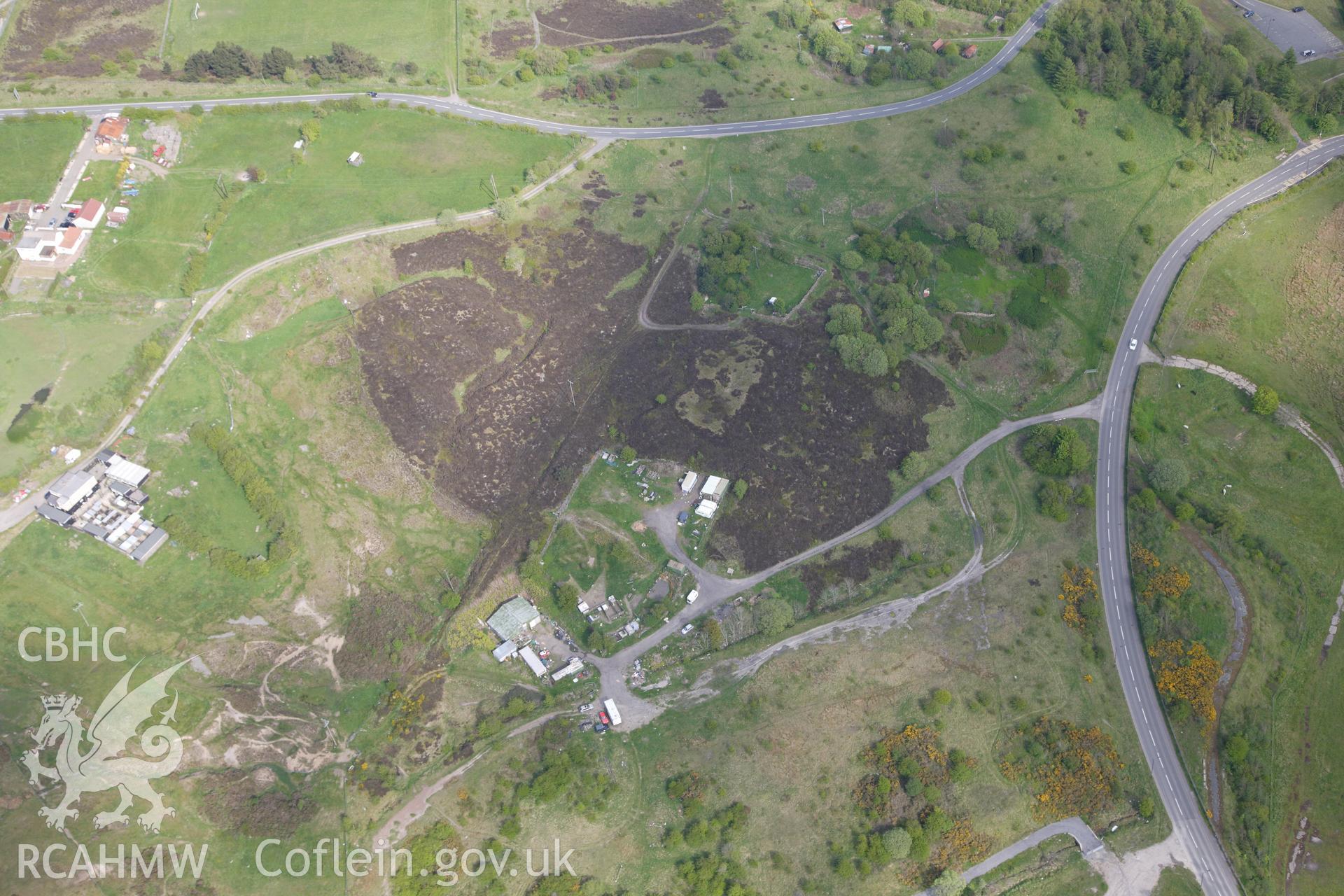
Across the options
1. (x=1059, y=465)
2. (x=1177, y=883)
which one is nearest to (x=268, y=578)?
(x=1059, y=465)

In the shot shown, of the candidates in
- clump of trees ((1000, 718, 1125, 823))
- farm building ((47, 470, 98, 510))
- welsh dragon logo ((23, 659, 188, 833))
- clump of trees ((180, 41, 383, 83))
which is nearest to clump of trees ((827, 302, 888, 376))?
clump of trees ((1000, 718, 1125, 823))

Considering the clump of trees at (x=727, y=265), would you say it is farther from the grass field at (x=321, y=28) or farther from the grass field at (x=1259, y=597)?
the grass field at (x=321, y=28)

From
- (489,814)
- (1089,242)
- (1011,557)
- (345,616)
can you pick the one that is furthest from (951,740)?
(1089,242)

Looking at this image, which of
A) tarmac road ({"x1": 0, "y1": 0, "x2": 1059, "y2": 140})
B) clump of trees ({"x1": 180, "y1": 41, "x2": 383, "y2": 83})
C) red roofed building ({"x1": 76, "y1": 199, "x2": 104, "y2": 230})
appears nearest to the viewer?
red roofed building ({"x1": 76, "y1": 199, "x2": 104, "y2": 230})

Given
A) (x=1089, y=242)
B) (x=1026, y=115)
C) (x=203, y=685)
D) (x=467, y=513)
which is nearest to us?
(x=203, y=685)

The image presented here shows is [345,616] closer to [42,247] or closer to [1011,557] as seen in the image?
A: [42,247]

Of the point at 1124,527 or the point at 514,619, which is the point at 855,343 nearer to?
the point at 1124,527

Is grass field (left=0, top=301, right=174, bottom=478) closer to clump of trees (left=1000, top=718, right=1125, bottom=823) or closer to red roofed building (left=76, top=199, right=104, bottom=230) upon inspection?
red roofed building (left=76, top=199, right=104, bottom=230)
